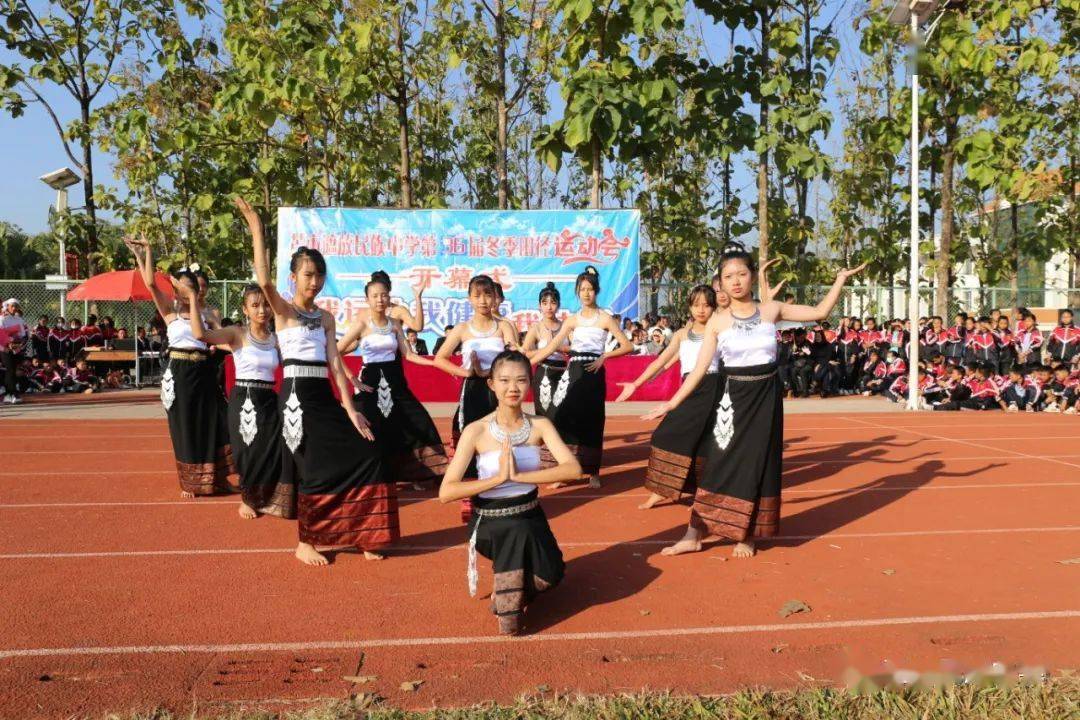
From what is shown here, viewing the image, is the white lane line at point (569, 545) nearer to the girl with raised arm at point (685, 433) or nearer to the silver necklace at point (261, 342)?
the girl with raised arm at point (685, 433)

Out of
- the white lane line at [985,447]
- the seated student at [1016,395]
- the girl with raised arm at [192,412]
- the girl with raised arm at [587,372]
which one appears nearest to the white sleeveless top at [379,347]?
the girl with raised arm at [587,372]

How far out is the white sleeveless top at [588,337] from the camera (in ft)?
27.1

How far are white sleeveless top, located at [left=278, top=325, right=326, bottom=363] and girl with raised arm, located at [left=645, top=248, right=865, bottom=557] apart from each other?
2.18m

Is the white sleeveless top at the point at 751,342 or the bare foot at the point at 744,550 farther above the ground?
the white sleeveless top at the point at 751,342

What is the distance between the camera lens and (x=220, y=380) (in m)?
8.37

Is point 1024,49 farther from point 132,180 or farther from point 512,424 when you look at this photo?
point 132,180

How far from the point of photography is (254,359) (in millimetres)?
6977

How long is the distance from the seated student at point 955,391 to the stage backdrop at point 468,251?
5.82m

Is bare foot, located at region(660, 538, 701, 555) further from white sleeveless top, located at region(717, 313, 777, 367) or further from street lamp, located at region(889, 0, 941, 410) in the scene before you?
street lamp, located at region(889, 0, 941, 410)

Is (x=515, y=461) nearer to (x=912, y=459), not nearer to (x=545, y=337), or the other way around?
(x=545, y=337)

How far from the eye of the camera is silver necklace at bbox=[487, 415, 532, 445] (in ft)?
15.7

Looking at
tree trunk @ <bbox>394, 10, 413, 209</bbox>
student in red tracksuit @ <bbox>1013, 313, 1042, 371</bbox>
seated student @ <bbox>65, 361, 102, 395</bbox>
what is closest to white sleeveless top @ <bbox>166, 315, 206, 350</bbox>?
tree trunk @ <bbox>394, 10, 413, 209</bbox>

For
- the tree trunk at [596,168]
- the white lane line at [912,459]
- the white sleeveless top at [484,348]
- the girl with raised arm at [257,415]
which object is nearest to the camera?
the girl with raised arm at [257,415]

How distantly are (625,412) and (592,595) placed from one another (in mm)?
9453
